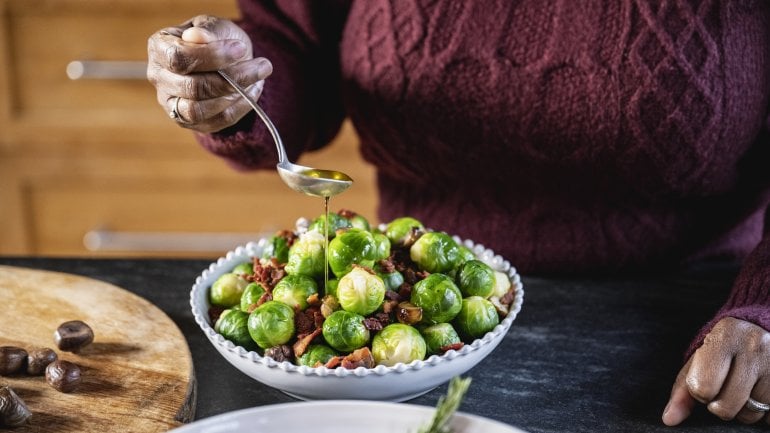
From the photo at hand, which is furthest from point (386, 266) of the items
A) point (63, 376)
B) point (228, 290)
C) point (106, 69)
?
point (106, 69)

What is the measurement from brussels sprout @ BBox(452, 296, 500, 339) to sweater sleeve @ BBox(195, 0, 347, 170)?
0.50 m

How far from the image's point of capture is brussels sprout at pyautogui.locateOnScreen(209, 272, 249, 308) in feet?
3.82

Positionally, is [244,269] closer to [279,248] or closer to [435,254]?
[279,248]

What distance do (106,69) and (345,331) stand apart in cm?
210

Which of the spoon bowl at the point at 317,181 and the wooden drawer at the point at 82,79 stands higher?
the spoon bowl at the point at 317,181

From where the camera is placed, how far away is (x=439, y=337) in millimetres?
1039

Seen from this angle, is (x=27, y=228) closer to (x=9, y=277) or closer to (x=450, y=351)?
(x=9, y=277)

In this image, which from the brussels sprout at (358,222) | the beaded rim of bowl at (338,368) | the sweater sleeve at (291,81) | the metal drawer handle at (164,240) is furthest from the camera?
the metal drawer handle at (164,240)

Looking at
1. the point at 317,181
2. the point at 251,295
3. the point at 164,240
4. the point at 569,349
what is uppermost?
the point at 317,181

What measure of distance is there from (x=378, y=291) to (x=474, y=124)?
0.49 m

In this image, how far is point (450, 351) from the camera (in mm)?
987

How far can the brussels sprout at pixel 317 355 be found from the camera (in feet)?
3.29

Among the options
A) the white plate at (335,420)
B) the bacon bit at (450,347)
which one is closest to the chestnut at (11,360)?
the white plate at (335,420)

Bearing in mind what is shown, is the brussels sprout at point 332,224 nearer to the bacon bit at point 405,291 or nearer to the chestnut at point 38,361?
the bacon bit at point 405,291
